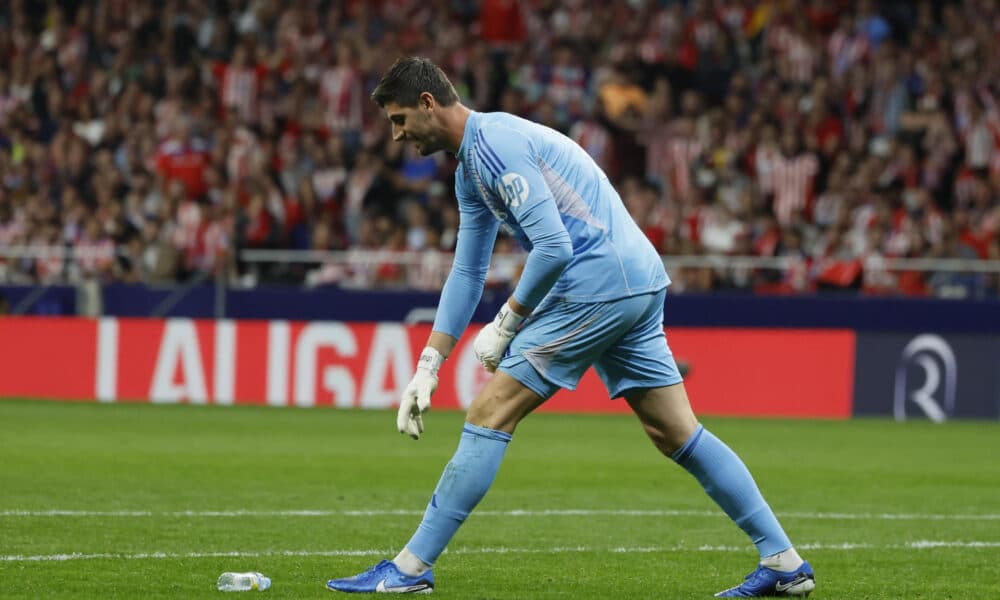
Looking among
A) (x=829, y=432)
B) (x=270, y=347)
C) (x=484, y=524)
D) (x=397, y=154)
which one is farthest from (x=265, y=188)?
(x=484, y=524)

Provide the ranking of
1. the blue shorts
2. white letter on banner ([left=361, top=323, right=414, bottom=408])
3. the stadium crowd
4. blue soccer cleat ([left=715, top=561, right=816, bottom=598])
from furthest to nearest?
the stadium crowd → white letter on banner ([left=361, top=323, right=414, bottom=408]) → blue soccer cleat ([left=715, top=561, right=816, bottom=598]) → the blue shorts

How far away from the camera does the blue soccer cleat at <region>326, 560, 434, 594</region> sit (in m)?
6.21

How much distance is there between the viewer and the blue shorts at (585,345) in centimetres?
626

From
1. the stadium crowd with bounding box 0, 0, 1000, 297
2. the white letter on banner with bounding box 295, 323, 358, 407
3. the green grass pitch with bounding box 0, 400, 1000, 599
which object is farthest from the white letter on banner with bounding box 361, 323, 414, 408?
the stadium crowd with bounding box 0, 0, 1000, 297

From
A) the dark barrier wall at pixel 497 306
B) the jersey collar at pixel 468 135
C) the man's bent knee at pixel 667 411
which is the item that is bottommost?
the dark barrier wall at pixel 497 306

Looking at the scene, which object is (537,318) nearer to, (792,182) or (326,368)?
(326,368)

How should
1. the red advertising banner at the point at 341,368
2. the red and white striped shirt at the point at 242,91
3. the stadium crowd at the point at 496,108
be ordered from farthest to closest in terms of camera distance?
the red and white striped shirt at the point at 242,91
the stadium crowd at the point at 496,108
the red advertising banner at the point at 341,368

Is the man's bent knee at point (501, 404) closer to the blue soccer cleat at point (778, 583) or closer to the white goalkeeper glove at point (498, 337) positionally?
the white goalkeeper glove at point (498, 337)

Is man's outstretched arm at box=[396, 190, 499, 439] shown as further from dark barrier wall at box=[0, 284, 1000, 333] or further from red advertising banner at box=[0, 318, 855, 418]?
dark barrier wall at box=[0, 284, 1000, 333]

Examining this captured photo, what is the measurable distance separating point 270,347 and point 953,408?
25.8 ft

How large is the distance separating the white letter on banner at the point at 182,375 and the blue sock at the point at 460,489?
12761 mm

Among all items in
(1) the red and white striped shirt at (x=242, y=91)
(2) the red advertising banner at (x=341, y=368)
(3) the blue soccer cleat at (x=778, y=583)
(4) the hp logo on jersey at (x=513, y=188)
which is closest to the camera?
(4) the hp logo on jersey at (x=513, y=188)

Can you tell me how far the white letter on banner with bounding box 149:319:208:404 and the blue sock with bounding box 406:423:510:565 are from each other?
12.8m

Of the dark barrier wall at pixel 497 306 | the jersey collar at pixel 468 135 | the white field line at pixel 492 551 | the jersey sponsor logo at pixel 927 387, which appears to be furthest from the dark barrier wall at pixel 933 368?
the jersey collar at pixel 468 135
